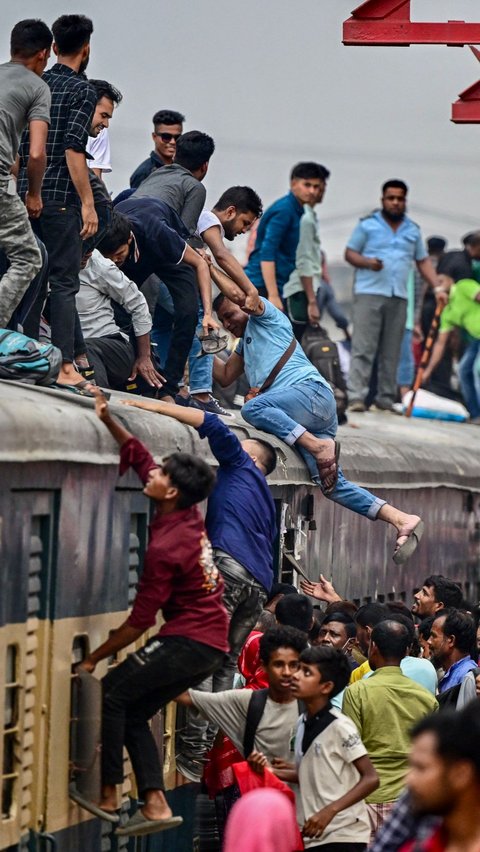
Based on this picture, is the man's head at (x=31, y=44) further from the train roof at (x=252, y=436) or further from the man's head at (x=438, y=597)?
the man's head at (x=438, y=597)

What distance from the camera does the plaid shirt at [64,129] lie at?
9688 mm

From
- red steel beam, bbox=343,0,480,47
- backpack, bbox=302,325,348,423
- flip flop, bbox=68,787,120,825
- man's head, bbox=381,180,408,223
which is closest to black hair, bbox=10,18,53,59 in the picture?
flip flop, bbox=68,787,120,825

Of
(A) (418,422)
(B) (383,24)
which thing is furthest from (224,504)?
(A) (418,422)

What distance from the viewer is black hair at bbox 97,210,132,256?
10.7m

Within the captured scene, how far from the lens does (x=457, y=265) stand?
19.9 meters

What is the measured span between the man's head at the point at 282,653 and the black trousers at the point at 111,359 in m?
2.81

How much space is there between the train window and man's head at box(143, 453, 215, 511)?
827mm

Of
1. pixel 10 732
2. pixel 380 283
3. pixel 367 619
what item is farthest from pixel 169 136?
pixel 10 732

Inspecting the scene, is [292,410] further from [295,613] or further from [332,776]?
[332,776]

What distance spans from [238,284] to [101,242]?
1.08 meters

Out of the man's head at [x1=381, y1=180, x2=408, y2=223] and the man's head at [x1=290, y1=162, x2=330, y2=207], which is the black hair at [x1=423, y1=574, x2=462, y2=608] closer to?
the man's head at [x1=290, y1=162, x2=330, y2=207]

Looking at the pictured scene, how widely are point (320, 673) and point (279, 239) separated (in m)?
7.08

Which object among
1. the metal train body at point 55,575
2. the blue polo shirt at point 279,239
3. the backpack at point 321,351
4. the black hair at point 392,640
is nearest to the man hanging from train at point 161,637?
the metal train body at point 55,575

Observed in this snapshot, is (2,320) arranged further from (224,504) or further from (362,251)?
(362,251)
